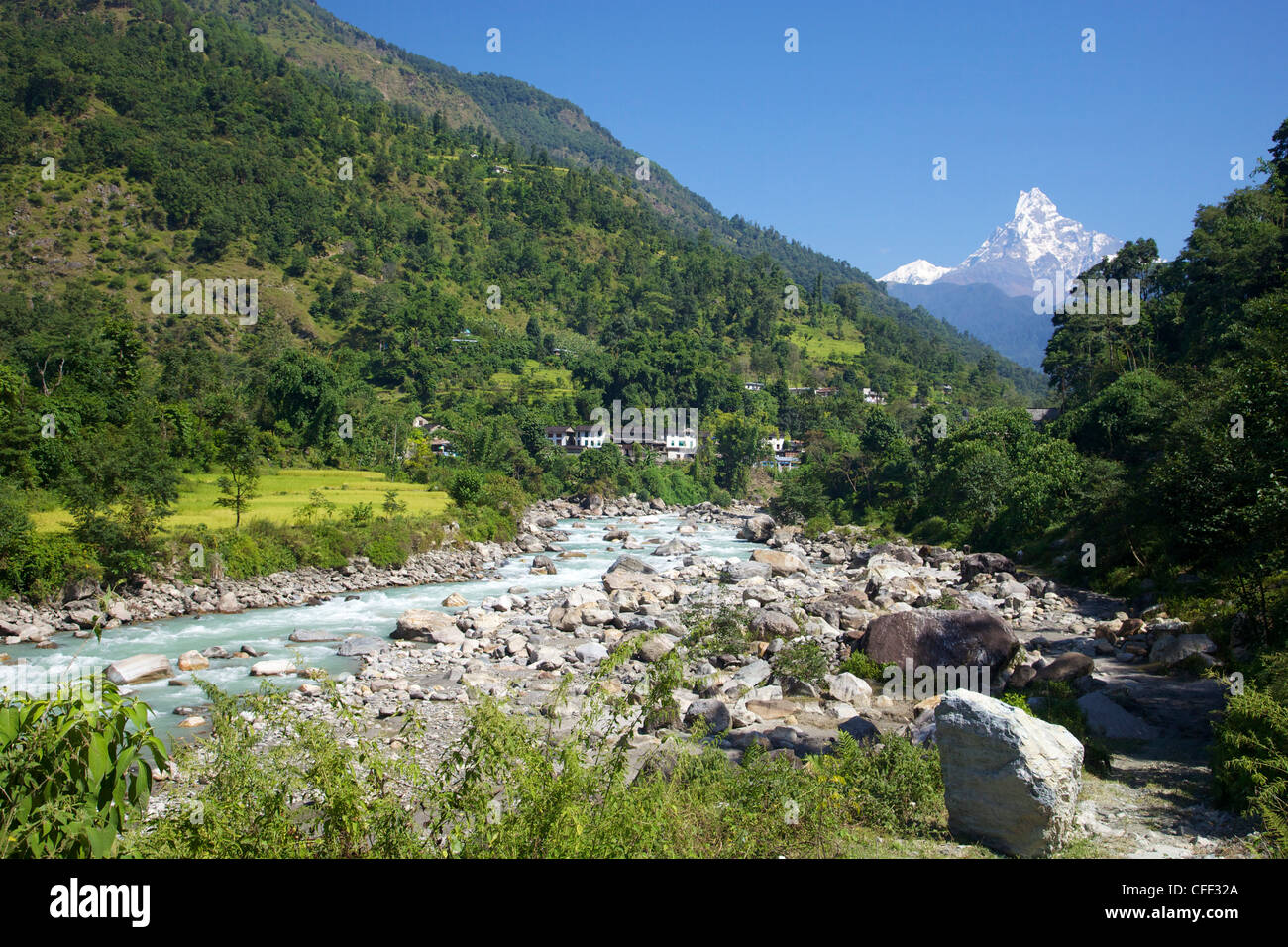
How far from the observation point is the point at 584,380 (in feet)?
249

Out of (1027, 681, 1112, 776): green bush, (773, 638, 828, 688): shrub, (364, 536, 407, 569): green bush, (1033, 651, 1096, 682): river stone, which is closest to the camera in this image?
(1027, 681, 1112, 776): green bush

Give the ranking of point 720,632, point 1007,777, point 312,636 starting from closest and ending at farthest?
1. point 1007,777
2. point 720,632
3. point 312,636

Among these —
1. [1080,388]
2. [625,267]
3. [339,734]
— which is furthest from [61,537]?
[625,267]

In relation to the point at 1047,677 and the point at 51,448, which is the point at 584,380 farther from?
the point at 1047,677

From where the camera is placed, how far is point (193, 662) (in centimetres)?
1677

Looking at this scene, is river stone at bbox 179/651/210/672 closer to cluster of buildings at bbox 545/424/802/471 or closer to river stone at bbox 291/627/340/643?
river stone at bbox 291/627/340/643

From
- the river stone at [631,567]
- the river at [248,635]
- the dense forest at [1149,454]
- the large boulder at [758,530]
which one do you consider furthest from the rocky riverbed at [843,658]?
the large boulder at [758,530]

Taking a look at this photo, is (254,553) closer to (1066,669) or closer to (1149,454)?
(1066,669)

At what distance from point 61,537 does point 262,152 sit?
85.4 meters

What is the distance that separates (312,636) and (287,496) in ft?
50.3

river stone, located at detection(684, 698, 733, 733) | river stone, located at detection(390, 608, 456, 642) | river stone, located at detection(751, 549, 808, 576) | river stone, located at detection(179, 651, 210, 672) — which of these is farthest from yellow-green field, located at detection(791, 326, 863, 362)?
river stone, located at detection(684, 698, 733, 733)

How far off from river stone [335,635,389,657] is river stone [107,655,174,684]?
370 centimetres

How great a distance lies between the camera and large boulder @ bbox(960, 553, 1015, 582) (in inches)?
1069

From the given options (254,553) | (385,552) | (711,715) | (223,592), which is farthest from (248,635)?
(711,715)
